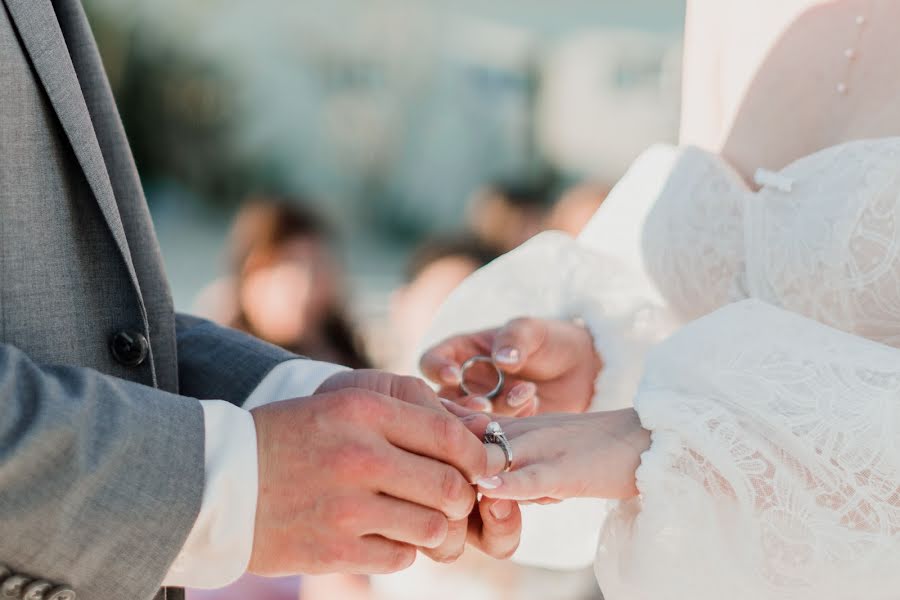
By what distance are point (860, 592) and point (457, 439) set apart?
539 mm

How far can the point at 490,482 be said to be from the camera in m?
Result: 1.34

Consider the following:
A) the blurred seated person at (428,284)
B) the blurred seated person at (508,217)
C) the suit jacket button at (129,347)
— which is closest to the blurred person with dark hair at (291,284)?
the blurred seated person at (428,284)

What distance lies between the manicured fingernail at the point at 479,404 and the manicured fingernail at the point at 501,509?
29 centimetres

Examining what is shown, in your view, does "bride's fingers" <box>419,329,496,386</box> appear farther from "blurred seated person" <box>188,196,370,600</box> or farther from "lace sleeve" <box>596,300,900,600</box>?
"blurred seated person" <box>188,196,370,600</box>

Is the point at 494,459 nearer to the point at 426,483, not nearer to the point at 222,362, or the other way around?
the point at 426,483

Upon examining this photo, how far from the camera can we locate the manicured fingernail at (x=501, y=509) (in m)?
1.47

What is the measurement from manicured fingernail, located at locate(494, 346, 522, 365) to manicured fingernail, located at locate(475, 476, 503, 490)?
44cm

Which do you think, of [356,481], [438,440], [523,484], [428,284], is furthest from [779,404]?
[428,284]

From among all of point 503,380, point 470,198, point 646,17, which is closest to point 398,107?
point 470,198

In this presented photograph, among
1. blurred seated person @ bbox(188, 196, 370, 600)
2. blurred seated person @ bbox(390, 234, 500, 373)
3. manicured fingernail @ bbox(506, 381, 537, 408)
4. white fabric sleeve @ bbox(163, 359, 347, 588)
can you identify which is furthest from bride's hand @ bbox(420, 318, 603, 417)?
blurred seated person @ bbox(188, 196, 370, 600)

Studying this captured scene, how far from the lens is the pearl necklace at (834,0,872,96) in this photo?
67.6 inches

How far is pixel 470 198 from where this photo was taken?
23.2ft

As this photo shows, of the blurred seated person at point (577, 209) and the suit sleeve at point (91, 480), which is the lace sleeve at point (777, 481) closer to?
the suit sleeve at point (91, 480)

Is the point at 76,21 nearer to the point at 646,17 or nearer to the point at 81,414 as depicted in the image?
the point at 81,414
